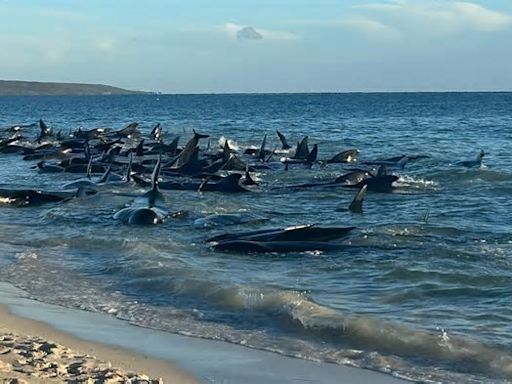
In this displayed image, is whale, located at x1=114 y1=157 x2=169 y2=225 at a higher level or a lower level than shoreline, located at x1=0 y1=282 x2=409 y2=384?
lower

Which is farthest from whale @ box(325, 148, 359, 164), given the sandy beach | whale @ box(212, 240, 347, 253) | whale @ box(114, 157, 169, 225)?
the sandy beach

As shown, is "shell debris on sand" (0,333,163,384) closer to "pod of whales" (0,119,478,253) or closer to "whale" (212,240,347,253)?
"whale" (212,240,347,253)

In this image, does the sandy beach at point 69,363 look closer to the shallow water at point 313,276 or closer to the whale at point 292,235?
the shallow water at point 313,276

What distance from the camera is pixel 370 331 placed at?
8648 mm

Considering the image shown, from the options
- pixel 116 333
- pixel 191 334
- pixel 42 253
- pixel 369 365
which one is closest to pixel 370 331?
pixel 369 365

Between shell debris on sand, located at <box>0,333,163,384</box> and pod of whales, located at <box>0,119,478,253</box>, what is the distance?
5.48 metres

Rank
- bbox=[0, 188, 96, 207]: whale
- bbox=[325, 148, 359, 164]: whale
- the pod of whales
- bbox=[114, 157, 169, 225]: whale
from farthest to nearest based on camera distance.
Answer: bbox=[325, 148, 359, 164]: whale < bbox=[0, 188, 96, 207]: whale < bbox=[114, 157, 169, 225]: whale < the pod of whales

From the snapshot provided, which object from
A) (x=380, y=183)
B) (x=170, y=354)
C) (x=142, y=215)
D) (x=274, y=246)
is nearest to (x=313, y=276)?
(x=274, y=246)

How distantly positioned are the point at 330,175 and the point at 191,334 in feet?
54.8

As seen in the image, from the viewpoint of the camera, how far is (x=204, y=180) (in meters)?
20.9

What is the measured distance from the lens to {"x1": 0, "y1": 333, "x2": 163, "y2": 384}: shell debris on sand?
6.72 meters

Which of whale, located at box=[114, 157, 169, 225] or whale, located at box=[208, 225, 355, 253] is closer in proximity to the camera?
whale, located at box=[208, 225, 355, 253]

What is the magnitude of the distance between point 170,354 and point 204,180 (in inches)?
519

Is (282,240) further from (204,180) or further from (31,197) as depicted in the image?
(204,180)
